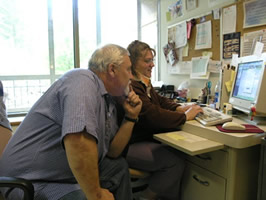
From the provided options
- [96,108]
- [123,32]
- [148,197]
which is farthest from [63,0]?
[148,197]

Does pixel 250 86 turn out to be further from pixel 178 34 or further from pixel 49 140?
pixel 178 34

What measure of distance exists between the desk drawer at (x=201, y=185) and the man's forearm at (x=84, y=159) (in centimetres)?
72

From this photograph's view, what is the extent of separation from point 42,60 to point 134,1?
156 cm

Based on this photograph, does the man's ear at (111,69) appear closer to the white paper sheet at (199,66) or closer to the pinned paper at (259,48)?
the pinned paper at (259,48)

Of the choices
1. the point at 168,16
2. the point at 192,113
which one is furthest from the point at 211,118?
the point at 168,16

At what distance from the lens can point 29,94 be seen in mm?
2742

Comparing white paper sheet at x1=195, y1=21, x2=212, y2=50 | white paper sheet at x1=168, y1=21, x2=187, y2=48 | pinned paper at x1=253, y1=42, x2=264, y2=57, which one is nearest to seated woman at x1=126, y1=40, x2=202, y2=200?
pinned paper at x1=253, y1=42, x2=264, y2=57

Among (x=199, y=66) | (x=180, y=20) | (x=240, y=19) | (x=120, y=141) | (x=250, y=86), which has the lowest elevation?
(x=120, y=141)

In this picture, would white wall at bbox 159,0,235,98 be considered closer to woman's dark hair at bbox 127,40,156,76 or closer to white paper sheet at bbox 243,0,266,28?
white paper sheet at bbox 243,0,266,28

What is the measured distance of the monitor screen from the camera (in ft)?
4.24

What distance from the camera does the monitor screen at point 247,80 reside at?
1.29m

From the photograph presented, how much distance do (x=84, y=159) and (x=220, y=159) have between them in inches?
30.0

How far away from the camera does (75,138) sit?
2.59 feet

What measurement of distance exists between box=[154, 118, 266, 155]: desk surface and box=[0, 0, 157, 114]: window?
184cm
